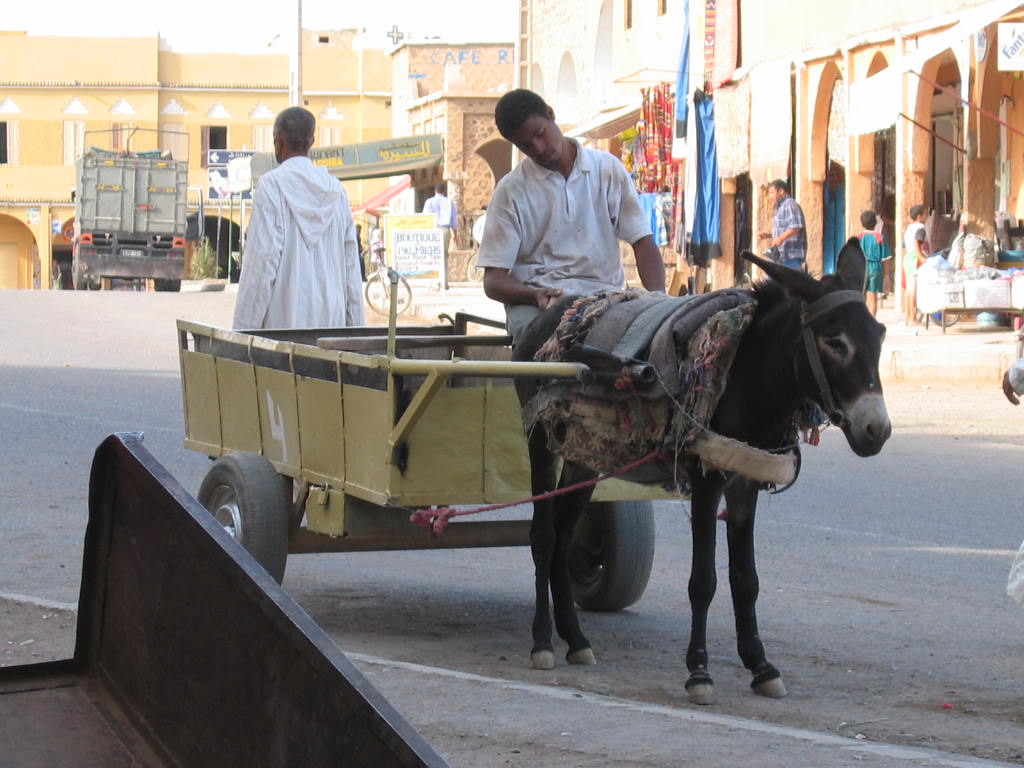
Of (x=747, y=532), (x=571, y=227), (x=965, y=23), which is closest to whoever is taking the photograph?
(x=747, y=532)

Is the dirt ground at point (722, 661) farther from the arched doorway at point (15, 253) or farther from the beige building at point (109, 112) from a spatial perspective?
the arched doorway at point (15, 253)

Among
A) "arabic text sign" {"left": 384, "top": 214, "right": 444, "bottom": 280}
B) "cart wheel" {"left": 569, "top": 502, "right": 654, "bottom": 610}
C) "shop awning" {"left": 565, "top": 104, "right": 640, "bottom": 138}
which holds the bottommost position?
"cart wheel" {"left": 569, "top": 502, "right": 654, "bottom": 610}

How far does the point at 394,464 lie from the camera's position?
17.1 feet

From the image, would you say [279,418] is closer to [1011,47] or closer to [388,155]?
[1011,47]

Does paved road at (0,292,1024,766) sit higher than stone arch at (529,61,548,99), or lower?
lower

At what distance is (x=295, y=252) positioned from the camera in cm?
709

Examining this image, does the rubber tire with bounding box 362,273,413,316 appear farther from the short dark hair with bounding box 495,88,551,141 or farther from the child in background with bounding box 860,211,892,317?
the short dark hair with bounding box 495,88,551,141

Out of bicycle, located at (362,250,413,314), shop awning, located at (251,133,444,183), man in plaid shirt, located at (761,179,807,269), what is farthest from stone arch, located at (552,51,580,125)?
man in plaid shirt, located at (761,179,807,269)

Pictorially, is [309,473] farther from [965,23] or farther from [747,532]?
[965,23]

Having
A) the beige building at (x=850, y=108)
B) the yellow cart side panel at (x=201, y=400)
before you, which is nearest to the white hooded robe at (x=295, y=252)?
the yellow cart side panel at (x=201, y=400)

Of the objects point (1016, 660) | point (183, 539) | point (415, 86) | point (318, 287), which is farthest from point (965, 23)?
point (415, 86)

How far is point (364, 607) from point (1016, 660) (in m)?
2.50

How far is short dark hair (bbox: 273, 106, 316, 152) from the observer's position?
6.95 meters

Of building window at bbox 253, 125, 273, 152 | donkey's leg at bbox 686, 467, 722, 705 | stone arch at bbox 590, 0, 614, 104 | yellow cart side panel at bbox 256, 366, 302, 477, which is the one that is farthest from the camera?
building window at bbox 253, 125, 273, 152
